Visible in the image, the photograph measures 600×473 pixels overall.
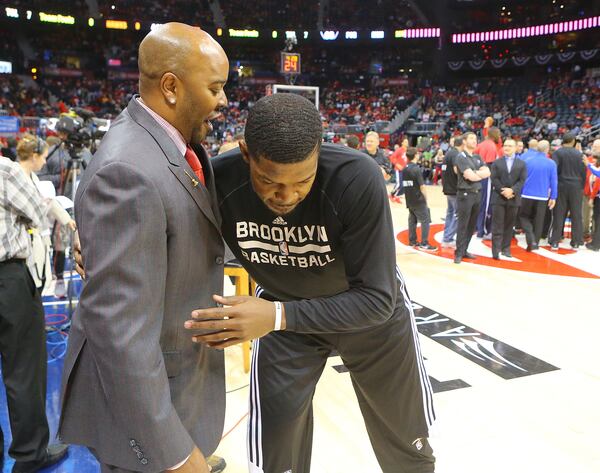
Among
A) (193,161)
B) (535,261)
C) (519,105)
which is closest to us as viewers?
(193,161)

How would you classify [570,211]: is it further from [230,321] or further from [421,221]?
[230,321]

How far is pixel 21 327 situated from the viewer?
2.53 meters

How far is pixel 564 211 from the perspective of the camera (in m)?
8.27

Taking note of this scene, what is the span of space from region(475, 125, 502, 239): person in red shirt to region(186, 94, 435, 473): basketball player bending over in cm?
699

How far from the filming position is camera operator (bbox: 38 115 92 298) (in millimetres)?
4100

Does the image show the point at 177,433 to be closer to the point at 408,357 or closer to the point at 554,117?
the point at 408,357

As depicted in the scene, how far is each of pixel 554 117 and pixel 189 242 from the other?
27.6m

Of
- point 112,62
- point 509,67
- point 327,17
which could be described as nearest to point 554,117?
point 509,67

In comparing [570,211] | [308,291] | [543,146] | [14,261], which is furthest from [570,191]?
[14,261]

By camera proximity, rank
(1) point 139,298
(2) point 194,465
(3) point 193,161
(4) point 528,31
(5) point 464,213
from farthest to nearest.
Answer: (4) point 528,31 < (5) point 464,213 < (3) point 193,161 < (2) point 194,465 < (1) point 139,298

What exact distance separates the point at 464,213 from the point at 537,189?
5.34ft

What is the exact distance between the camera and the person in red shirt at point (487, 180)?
8516 mm

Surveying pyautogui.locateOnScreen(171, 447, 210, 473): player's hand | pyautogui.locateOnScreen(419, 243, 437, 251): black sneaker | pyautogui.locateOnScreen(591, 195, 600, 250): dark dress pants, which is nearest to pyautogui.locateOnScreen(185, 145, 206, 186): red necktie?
pyautogui.locateOnScreen(171, 447, 210, 473): player's hand

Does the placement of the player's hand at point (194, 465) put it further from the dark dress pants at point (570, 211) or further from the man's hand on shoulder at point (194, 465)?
the dark dress pants at point (570, 211)
